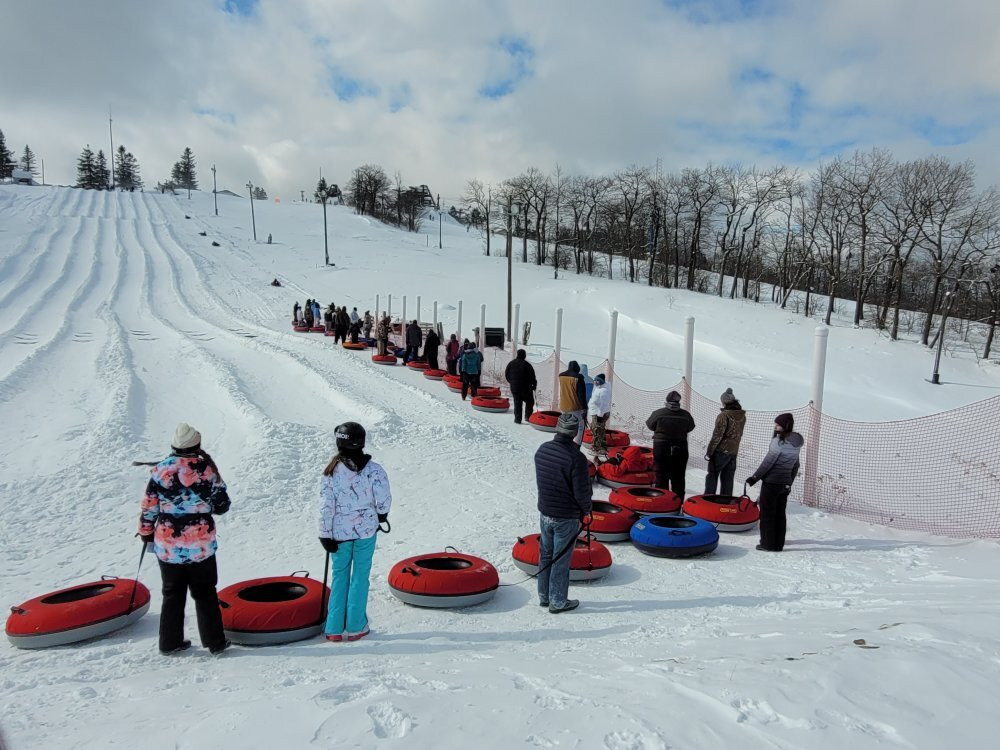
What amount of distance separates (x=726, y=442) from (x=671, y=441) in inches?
29.0

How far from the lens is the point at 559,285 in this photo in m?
46.3

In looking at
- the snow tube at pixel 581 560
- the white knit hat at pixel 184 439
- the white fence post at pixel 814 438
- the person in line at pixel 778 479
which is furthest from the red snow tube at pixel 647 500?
the white knit hat at pixel 184 439

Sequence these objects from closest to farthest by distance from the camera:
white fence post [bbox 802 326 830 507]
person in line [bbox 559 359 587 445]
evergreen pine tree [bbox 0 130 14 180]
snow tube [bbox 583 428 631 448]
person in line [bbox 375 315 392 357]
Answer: white fence post [bbox 802 326 830 507]
person in line [bbox 559 359 587 445]
snow tube [bbox 583 428 631 448]
person in line [bbox 375 315 392 357]
evergreen pine tree [bbox 0 130 14 180]

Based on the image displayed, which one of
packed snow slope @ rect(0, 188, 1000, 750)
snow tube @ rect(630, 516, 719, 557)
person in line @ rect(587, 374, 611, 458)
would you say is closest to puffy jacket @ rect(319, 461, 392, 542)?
packed snow slope @ rect(0, 188, 1000, 750)

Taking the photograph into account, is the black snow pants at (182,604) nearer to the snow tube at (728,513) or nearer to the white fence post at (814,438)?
the snow tube at (728,513)

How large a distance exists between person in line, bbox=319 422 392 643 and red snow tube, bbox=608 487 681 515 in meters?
3.89

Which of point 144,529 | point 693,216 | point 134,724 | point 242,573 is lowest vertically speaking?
point 242,573

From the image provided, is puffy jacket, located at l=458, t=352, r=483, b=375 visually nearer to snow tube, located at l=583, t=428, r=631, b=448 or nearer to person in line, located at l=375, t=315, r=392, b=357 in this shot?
snow tube, located at l=583, t=428, r=631, b=448

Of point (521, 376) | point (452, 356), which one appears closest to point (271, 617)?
A: point (521, 376)

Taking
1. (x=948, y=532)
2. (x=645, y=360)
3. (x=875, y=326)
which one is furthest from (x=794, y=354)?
(x=948, y=532)

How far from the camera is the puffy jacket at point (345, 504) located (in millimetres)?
4824

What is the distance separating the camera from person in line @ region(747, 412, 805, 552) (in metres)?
7.02

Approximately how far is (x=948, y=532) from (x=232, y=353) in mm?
19012

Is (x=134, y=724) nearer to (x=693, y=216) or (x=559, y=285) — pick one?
(x=559, y=285)
